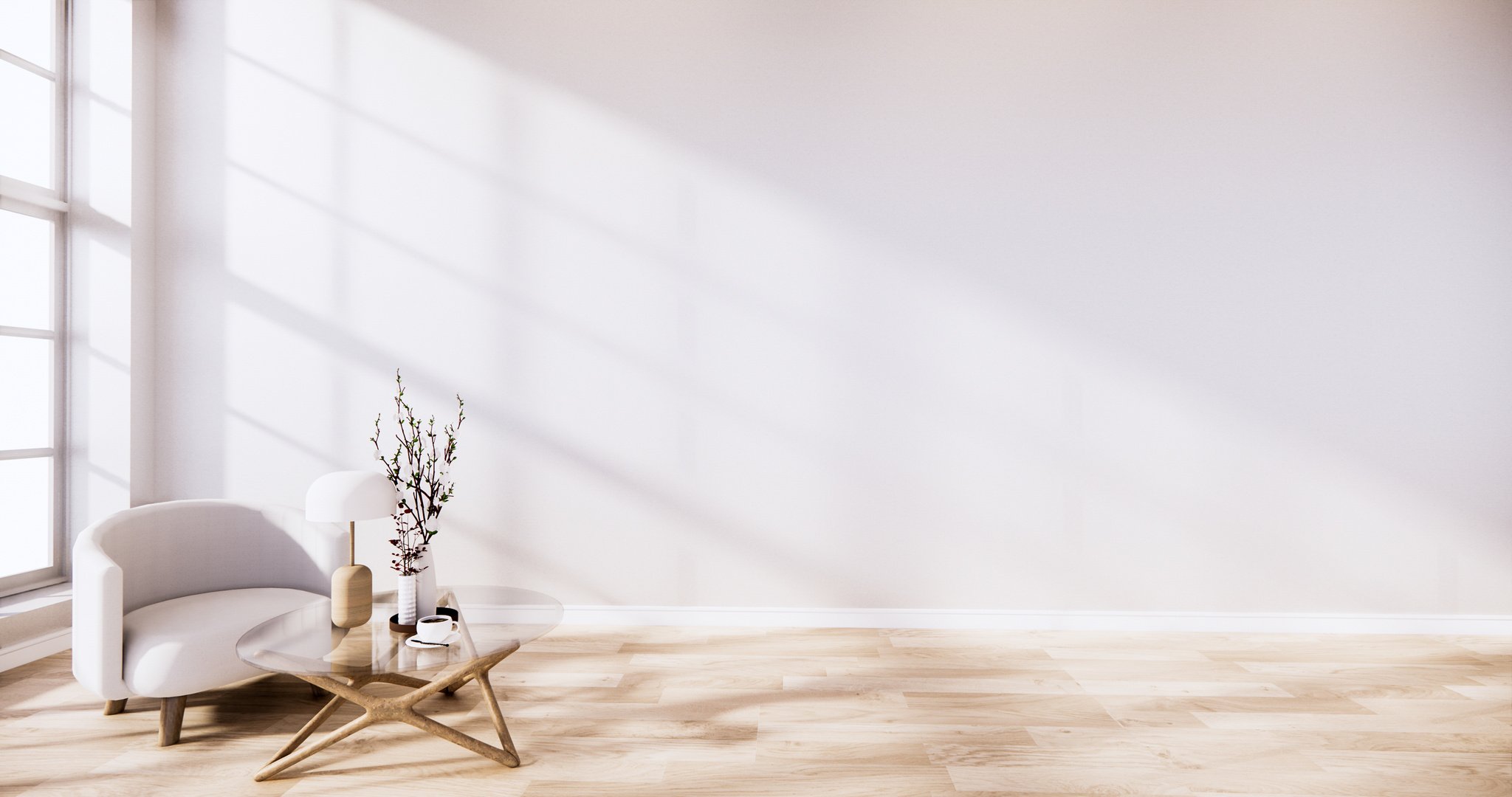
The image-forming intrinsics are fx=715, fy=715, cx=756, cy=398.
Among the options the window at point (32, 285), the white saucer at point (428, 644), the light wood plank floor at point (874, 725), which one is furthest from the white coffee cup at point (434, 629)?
the window at point (32, 285)

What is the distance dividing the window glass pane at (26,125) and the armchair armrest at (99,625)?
→ 7.47 ft

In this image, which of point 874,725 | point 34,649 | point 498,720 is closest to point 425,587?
point 498,720

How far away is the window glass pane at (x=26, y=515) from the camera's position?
10.5ft

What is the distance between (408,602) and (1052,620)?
2.83m

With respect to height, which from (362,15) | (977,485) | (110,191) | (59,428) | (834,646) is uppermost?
(362,15)

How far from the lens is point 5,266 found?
3207 millimetres

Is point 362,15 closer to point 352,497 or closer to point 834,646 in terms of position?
point 352,497

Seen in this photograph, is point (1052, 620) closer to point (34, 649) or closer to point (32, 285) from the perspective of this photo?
point (34, 649)

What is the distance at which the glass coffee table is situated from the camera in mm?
1914

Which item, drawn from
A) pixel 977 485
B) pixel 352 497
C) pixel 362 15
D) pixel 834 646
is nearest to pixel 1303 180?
pixel 977 485

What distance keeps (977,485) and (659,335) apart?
68.0 inches

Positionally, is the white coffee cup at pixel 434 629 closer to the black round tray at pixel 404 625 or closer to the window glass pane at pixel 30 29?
the black round tray at pixel 404 625

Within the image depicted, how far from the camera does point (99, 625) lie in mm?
2160

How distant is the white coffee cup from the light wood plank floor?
412mm
